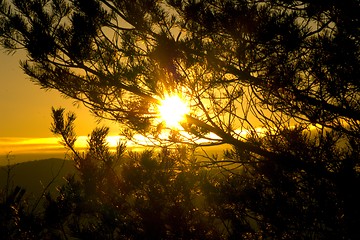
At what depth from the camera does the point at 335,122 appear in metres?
3.55

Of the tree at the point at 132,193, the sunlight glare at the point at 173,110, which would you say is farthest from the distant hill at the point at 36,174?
the sunlight glare at the point at 173,110

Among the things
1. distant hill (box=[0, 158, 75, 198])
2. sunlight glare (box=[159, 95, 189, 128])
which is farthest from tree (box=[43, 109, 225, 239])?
distant hill (box=[0, 158, 75, 198])

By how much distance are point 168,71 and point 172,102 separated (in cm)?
37

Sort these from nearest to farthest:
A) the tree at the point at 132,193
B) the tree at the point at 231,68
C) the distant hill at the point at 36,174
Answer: the tree at the point at 231,68, the tree at the point at 132,193, the distant hill at the point at 36,174

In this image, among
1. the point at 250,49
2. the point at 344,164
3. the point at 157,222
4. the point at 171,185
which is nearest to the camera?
the point at 344,164

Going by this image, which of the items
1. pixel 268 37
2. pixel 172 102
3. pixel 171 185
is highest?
pixel 268 37

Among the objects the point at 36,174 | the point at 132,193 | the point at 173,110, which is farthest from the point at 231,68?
the point at 36,174

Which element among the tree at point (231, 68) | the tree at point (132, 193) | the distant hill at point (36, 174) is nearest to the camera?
the tree at point (231, 68)

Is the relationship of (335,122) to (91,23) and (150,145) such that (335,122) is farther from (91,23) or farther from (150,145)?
(91,23)

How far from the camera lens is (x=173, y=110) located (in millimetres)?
3961

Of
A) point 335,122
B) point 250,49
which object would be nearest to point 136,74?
point 250,49

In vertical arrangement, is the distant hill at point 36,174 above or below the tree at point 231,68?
above

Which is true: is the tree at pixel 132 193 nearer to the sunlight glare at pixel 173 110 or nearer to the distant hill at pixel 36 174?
the sunlight glare at pixel 173 110

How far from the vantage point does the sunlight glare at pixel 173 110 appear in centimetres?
384
